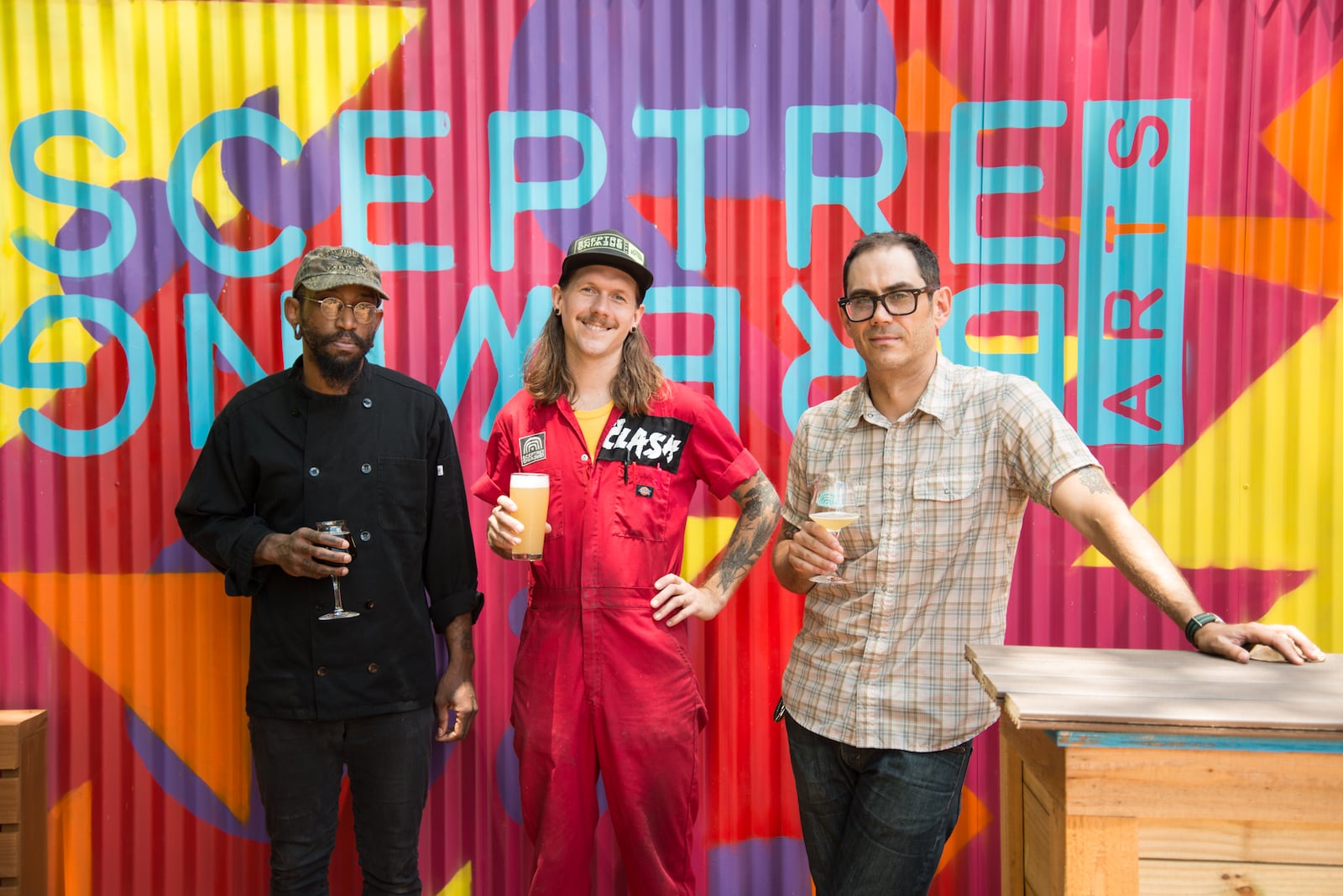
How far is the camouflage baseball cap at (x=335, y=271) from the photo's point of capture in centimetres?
265

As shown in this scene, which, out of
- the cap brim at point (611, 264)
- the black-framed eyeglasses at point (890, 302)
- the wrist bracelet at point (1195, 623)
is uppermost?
the cap brim at point (611, 264)

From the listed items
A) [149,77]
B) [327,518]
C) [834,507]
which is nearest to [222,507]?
[327,518]

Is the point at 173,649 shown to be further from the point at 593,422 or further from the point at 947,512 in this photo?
the point at 947,512

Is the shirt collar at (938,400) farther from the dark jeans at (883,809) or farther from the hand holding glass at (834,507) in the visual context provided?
the dark jeans at (883,809)

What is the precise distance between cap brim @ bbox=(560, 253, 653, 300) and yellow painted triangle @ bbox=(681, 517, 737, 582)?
1038 mm

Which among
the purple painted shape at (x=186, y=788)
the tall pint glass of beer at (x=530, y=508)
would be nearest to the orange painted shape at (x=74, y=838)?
the purple painted shape at (x=186, y=788)

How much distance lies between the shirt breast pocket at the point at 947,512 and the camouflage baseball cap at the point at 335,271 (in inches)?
71.9

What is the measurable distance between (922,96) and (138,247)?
3093 millimetres

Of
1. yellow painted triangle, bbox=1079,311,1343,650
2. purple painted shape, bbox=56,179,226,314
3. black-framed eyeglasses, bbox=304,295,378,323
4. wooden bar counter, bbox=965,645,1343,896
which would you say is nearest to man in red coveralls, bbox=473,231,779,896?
black-framed eyeglasses, bbox=304,295,378,323

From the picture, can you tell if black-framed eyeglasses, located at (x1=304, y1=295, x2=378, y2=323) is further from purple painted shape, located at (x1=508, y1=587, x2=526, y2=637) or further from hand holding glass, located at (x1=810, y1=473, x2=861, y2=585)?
hand holding glass, located at (x1=810, y1=473, x2=861, y2=585)

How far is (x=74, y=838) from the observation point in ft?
10.8

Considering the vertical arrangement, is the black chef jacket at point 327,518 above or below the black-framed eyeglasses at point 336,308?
below

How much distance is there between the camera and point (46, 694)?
3285mm

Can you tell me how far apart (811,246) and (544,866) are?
2332 millimetres
